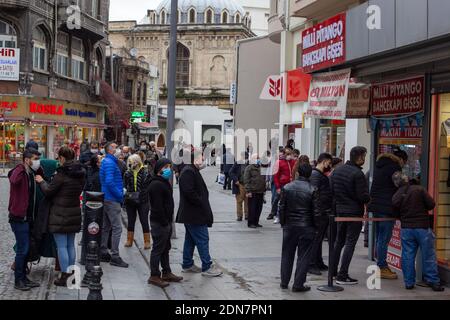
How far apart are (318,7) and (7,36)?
18791 millimetres

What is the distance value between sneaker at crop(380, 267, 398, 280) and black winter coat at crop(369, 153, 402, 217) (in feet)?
2.64

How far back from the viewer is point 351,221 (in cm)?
898

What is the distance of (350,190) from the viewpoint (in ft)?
29.4

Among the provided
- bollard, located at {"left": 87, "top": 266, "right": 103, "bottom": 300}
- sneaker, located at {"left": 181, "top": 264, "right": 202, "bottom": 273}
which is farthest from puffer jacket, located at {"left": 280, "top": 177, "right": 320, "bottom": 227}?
bollard, located at {"left": 87, "top": 266, "right": 103, "bottom": 300}

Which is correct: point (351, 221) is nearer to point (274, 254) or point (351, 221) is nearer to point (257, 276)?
point (257, 276)

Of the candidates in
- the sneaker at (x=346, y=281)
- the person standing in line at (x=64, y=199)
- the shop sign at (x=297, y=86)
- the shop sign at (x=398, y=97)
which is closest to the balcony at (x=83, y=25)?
the shop sign at (x=297, y=86)

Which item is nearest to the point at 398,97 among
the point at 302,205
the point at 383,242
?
the point at 383,242

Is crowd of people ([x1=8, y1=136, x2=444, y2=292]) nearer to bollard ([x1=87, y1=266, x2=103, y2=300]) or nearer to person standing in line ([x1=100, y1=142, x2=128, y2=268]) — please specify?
person standing in line ([x1=100, y1=142, x2=128, y2=268])

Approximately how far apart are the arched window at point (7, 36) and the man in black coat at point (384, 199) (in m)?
26.3

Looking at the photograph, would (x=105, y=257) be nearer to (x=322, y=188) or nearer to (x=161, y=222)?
(x=161, y=222)

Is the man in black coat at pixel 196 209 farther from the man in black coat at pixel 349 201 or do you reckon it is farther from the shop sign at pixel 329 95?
the shop sign at pixel 329 95
